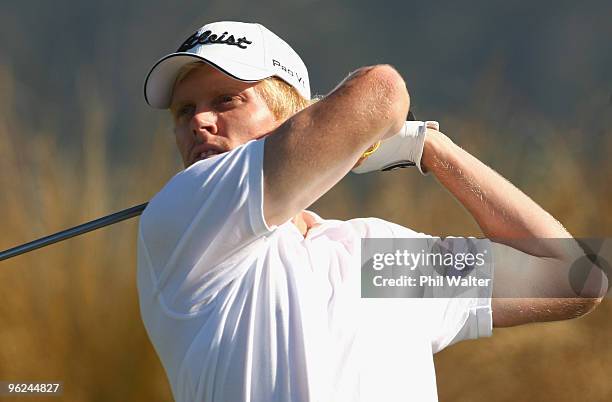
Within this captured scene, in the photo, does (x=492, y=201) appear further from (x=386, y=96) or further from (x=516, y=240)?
(x=386, y=96)

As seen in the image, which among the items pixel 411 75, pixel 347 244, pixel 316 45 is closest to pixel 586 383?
pixel 411 75

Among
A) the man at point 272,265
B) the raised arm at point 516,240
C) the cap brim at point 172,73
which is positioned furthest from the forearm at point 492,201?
the cap brim at point 172,73

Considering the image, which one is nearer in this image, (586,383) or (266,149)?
(266,149)

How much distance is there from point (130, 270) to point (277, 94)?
106cm

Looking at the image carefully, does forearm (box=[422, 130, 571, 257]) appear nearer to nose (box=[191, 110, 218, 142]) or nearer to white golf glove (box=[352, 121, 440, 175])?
white golf glove (box=[352, 121, 440, 175])

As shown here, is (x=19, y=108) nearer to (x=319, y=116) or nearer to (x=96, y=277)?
(x=96, y=277)

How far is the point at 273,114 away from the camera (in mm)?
1230

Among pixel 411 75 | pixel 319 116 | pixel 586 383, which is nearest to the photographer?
pixel 319 116

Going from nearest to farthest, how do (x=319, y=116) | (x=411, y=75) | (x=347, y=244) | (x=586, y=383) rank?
(x=319, y=116) < (x=347, y=244) < (x=586, y=383) < (x=411, y=75)

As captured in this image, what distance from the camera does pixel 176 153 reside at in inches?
90.4

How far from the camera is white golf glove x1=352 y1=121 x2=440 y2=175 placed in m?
1.34

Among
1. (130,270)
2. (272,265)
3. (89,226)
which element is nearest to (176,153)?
(130,270)

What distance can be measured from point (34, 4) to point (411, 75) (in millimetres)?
966
